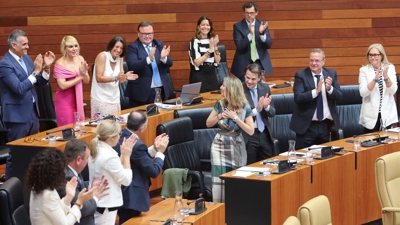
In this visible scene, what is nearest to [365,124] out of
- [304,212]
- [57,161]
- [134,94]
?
[134,94]

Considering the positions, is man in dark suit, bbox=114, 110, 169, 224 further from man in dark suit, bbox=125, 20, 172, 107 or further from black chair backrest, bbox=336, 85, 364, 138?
black chair backrest, bbox=336, 85, 364, 138

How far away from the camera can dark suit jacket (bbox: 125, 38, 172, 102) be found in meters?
7.79

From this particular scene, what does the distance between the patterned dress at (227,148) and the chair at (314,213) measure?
1.89 m

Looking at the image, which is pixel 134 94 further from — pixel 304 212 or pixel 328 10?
pixel 304 212

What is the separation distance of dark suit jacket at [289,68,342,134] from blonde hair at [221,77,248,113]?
92cm

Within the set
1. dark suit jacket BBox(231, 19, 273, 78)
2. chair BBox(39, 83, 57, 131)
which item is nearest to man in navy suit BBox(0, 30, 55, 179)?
chair BBox(39, 83, 57, 131)

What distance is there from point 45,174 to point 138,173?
1.17m

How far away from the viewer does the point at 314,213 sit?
3.98m

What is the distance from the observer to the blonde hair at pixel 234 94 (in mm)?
5957

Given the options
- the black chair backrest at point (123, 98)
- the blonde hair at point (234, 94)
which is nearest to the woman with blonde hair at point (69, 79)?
the black chair backrest at point (123, 98)

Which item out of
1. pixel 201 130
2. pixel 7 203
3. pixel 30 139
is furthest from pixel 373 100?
pixel 7 203

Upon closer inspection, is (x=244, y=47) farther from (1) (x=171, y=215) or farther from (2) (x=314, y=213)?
(2) (x=314, y=213)

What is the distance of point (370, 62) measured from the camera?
7.20 m

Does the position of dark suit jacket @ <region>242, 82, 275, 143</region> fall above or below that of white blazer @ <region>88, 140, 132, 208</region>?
above
